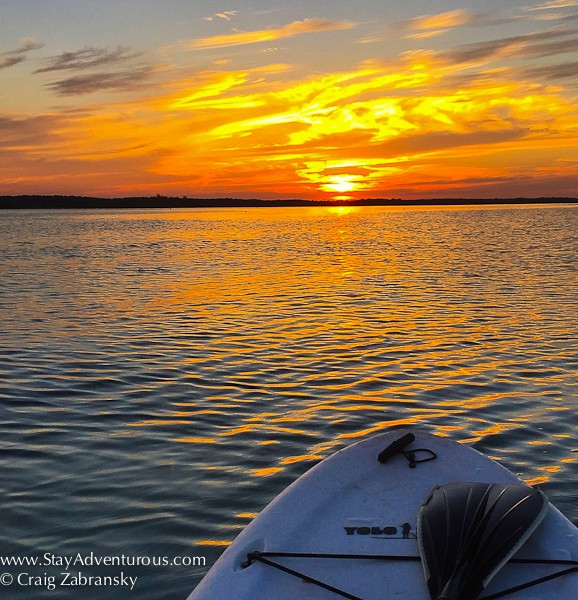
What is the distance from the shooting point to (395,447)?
20.8ft

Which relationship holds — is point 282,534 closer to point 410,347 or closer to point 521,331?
point 410,347

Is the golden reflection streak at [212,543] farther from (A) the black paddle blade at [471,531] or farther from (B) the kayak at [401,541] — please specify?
(A) the black paddle blade at [471,531]

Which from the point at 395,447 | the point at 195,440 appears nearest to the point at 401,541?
the point at 395,447

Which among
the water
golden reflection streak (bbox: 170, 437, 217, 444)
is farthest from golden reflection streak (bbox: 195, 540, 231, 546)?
golden reflection streak (bbox: 170, 437, 217, 444)

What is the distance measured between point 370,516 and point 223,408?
4973 millimetres

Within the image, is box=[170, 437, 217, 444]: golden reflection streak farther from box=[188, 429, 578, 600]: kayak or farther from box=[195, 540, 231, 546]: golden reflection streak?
box=[188, 429, 578, 600]: kayak

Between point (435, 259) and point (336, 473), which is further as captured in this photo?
point (435, 259)

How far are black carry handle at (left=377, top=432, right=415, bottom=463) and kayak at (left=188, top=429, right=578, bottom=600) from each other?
5 centimetres

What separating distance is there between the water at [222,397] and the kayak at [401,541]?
3.52 ft

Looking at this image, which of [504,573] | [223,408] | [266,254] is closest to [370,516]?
[504,573]

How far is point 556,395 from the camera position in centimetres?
1098

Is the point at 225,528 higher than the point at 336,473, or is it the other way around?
the point at 336,473

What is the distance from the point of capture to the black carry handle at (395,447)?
625 centimetres

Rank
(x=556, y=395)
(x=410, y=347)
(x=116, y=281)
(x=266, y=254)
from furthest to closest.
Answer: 1. (x=266, y=254)
2. (x=116, y=281)
3. (x=410, y=347)
4. (x=556, y=395)
